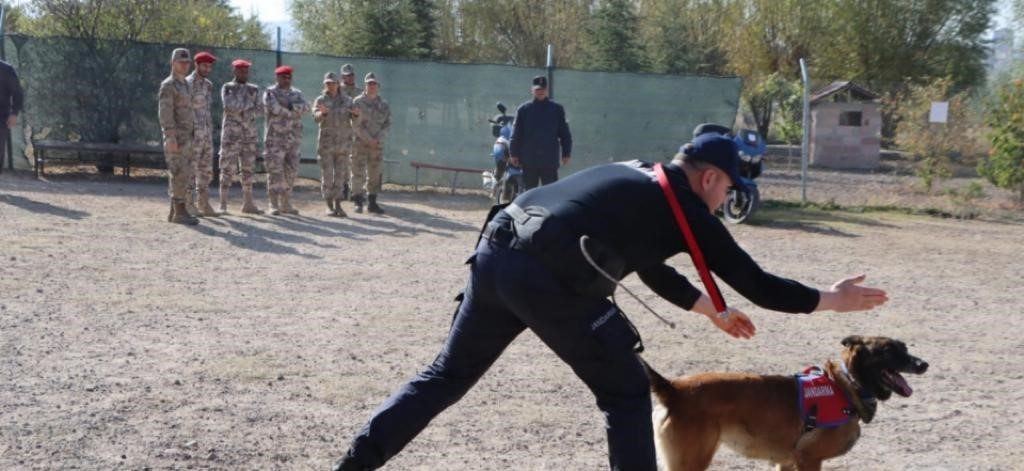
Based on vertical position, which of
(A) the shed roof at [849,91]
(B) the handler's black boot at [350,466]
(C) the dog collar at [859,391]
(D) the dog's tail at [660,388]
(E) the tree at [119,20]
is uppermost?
(E) the tree at [119,20]

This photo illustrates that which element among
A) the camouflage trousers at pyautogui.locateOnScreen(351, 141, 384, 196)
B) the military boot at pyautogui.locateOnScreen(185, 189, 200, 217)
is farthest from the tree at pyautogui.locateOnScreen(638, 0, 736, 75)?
the military boot at pyautogui.locateOnScreen(185, 189, 200, 217)

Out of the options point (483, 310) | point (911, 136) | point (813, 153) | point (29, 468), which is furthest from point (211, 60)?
point (813, 153)

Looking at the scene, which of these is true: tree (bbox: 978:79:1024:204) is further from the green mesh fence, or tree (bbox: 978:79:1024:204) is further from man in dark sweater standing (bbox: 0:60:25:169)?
man in dark sweater standing (bbox: 0:60:25:169)

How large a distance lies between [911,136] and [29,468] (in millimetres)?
15482

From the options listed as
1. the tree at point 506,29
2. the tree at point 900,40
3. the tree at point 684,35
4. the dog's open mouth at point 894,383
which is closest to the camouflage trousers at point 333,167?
the dog's open mouth at point 894,383

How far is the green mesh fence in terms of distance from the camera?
17.0 m

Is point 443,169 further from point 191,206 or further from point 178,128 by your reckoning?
point 178,128

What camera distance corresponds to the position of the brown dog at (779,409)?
14.6 ft

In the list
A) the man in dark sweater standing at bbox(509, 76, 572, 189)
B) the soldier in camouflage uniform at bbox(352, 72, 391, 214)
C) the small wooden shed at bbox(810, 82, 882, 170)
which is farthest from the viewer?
the small wooden shed at bbox(810, 82, 882, 170)

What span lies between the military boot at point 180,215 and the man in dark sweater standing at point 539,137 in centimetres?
373

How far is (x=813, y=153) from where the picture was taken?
95.1ft

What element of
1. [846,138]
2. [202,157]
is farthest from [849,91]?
[202,157]

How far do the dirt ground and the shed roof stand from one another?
15307mm

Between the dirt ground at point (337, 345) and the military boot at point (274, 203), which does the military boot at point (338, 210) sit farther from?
the dirt ground at point (337, 345)
